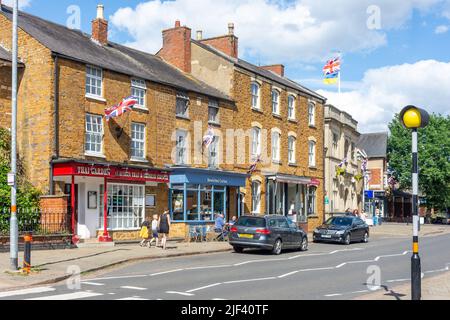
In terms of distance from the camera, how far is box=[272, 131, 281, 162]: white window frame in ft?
121

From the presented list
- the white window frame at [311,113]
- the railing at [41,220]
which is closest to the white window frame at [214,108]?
the white window frame at [311,113]

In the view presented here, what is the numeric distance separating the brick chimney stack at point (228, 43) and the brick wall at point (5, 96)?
1585 cm

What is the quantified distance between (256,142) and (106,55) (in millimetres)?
11229

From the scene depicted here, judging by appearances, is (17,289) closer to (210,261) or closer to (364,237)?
(210,261)

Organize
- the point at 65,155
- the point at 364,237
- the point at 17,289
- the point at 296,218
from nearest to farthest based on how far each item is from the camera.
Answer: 1. the point at 17,289
2. the point at 65,155
3. the point at 364,237
4. the point at 296,218

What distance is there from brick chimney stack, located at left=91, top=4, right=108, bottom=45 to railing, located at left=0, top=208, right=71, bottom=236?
10918mm

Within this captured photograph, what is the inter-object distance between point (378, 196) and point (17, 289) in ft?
Result: 191

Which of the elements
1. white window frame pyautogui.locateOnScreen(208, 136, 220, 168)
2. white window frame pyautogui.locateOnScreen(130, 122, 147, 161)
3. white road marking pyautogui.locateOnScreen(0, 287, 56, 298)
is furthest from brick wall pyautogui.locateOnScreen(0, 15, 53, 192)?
white road marking pyautogui.locateOnScreen(0, 287, 56, 298)

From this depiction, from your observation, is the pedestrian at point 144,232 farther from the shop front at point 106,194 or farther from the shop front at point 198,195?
the shop front at point 198,195

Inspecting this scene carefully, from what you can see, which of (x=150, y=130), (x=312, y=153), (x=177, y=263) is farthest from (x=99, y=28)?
(x=312, y=153)

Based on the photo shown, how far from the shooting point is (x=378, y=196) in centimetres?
6681

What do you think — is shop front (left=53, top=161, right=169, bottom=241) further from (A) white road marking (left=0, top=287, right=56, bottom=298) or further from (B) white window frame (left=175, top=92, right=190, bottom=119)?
(A) white road marking (left=0, top=287, right=56, bottom=298)

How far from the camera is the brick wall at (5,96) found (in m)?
24.2
